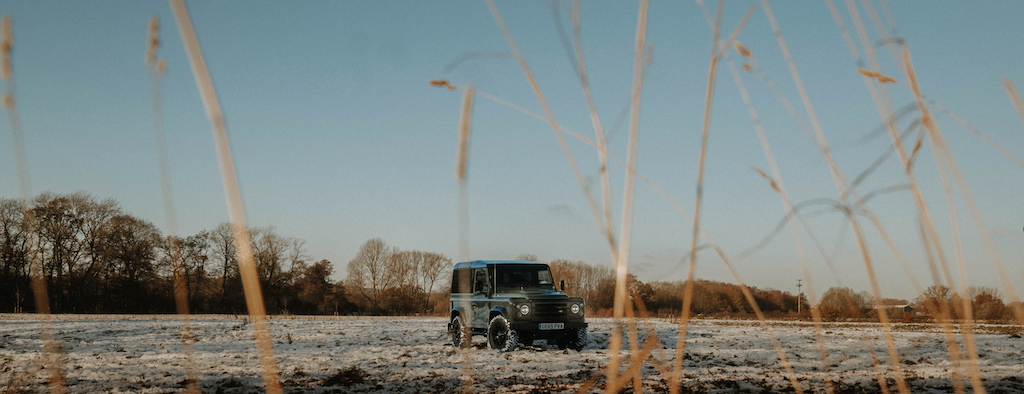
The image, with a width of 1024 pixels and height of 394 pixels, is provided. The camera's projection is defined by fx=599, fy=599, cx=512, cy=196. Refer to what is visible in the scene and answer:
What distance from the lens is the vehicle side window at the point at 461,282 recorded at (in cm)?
1394

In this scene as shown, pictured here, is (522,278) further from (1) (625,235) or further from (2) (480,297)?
(1) (625,235)

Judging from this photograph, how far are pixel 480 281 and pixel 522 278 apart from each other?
3.13ft

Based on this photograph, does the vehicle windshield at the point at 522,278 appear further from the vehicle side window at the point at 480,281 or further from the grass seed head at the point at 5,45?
the grass seed head at the point at 5,45

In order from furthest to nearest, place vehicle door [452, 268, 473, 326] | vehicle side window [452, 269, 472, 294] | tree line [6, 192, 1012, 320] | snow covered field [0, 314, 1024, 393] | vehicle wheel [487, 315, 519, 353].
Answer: tree line [6, 192, 1012, 320], vehicle side window [452, 269, 472, 294], vehicle door [452, 268, 473, 326], vehicle wheel [487, 315, 519, 353], snow covered field [0, 314, 1024, 393]

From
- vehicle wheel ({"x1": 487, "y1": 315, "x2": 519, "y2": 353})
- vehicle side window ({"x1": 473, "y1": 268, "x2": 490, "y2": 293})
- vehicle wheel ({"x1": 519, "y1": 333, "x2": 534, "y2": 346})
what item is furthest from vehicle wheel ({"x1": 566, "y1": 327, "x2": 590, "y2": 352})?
vehicle side window ({"x1": 473, "y1": 268, "x2": 490, "y2": 293})

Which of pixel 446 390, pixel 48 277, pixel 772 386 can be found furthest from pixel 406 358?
pixel 48 277

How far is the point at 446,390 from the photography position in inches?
309

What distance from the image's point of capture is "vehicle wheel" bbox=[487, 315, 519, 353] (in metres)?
12.1

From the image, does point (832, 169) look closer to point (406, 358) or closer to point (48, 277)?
point (406, 358)

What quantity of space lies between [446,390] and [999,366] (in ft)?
32.7

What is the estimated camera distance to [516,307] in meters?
12.3

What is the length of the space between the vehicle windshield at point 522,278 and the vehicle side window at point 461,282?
2.62ft

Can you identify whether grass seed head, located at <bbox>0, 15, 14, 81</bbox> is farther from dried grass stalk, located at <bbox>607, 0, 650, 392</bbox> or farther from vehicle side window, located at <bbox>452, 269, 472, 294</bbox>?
vehicle side window, located at <bbox>452, 269, 472, 294</bbox>

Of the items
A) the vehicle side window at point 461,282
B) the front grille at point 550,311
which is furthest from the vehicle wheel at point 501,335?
the vehicle side window at point 461,282
